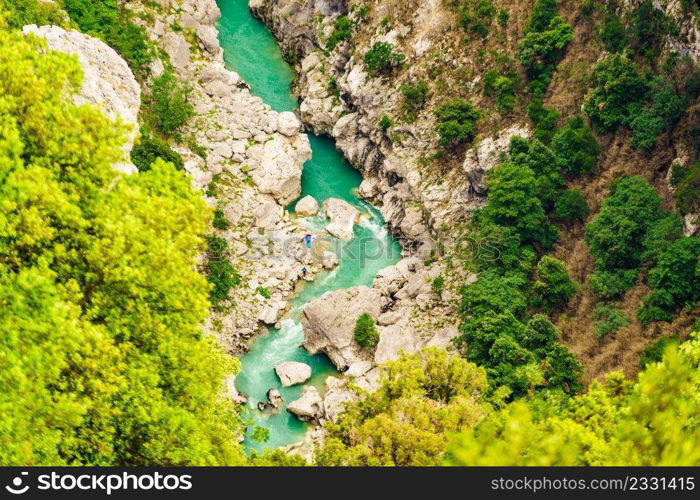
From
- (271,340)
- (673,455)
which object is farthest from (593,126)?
(673,455)

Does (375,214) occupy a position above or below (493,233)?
below

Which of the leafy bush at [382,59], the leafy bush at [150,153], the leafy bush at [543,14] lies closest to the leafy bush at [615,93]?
the leafy bush at [543,14]

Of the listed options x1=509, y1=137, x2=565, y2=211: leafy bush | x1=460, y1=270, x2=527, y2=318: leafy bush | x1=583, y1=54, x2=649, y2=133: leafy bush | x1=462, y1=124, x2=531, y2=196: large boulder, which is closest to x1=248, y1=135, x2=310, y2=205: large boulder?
x1=462, y1=124, x2=531, y2=196: large boulder

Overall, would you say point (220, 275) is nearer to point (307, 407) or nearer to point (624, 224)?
point (307, 407)

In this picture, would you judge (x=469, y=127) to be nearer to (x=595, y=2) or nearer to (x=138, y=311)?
(x=595, y=2)

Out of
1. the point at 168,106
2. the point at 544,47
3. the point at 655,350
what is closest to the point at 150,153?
the point at 168,106

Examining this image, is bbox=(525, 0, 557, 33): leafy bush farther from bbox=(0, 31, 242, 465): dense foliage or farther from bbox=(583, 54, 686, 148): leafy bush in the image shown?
bbox=(0, 31, 242, 465): dense foliage

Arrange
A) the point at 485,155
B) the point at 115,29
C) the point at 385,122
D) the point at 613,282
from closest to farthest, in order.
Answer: the point at 613,282 → the point at 485,155 → the point at 115,29 → the point at 385,122
